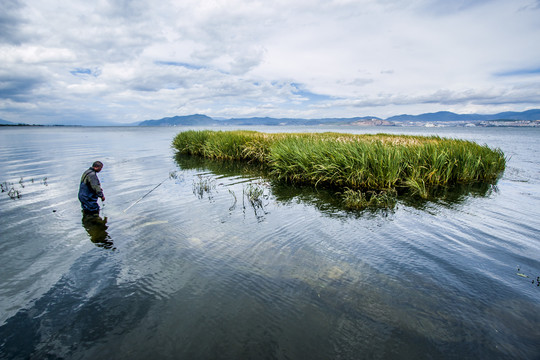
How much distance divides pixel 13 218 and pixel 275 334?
1018cm

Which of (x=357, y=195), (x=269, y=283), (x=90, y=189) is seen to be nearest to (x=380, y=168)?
(x=357, y=195)

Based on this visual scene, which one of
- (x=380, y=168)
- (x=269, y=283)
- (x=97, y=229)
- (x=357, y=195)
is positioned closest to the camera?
(x=269, y=283)

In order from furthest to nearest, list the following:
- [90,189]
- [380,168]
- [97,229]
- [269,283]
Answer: [380,168], [90,189], [97,229], [269,283]

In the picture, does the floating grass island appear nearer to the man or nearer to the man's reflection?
the man's reflection

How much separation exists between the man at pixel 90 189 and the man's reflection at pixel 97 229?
366 mm

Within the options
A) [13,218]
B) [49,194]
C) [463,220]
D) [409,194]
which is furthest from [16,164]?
[463,220]

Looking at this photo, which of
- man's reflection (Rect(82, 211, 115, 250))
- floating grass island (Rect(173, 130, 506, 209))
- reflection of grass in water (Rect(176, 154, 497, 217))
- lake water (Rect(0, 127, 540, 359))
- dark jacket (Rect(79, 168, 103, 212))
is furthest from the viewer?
floating grass island (Rect(173, 130, 506, 209))

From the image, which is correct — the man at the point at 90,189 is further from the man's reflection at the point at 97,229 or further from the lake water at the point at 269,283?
the lake water at the point at 269,283

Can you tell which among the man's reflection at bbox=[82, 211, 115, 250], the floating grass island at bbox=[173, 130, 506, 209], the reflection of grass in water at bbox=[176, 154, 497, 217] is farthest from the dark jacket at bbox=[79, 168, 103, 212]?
the floating grass island at bbox=[173, 130, 506, 209]

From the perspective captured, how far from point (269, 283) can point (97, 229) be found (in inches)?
233

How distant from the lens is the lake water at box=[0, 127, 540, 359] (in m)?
3.73

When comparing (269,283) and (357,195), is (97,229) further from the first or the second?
(357,195)

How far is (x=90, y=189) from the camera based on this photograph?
345 inches

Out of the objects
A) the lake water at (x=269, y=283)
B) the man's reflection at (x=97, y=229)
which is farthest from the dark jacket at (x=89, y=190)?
the lake water at (x=269, y=283)
